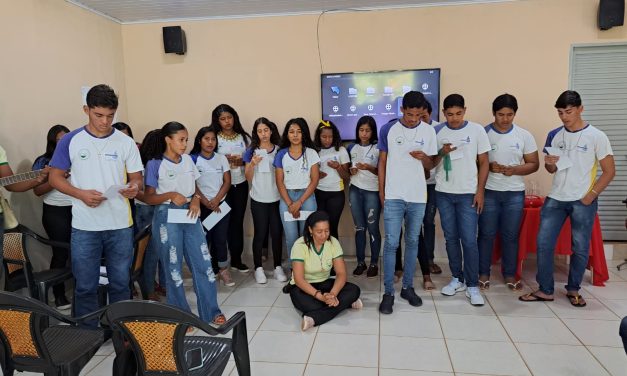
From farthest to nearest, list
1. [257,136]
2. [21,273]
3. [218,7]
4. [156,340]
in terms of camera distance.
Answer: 1. [218,7]
2. [257,136]
3. [21,273]
4. [156,340]

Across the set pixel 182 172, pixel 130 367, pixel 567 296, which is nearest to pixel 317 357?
pixel 130 367

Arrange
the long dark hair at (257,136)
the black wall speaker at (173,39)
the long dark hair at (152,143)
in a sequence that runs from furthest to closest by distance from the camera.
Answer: the black wall speaker at (173,39) → the long dark hair at (257,136) → the long dark hair at (152,143)

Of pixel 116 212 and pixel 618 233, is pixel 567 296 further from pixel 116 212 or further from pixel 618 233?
pixel 116 212

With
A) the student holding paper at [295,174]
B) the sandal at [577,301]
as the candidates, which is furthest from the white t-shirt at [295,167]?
the sandal at [577,301]

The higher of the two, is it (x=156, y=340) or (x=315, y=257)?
(x=156, y=340)

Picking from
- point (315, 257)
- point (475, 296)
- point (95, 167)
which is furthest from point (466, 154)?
point (95, 167)

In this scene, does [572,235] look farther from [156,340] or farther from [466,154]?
[156,340]

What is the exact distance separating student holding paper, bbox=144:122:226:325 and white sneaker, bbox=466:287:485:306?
6.67 feet

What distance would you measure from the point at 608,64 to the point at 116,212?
4638 millimetres

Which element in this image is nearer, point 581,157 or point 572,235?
point 581,157

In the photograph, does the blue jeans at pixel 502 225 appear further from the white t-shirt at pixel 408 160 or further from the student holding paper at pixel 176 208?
→ the student holding paper at pixel 176 208

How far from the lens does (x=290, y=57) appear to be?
15.1 feet

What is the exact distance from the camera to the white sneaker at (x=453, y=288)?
3.53 metres

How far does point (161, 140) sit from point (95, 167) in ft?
1.65
